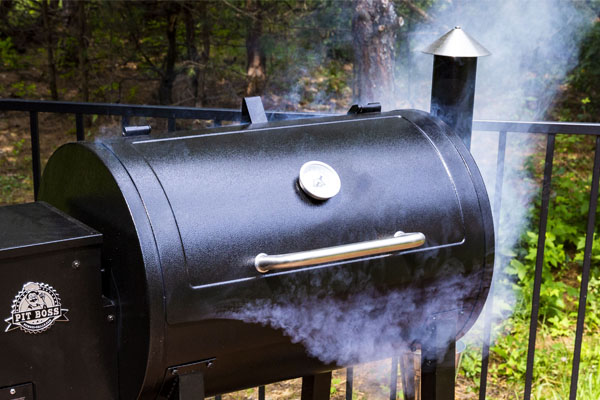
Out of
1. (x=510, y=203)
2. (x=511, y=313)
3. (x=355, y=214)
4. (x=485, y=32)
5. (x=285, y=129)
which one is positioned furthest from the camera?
(x=510, y=203)

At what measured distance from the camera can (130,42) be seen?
743 centimetres

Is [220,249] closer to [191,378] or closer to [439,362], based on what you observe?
[191,378]

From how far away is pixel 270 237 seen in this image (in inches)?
57.7

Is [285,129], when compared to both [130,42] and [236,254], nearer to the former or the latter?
[236,254]

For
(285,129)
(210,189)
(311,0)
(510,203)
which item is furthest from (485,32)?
(311,0)

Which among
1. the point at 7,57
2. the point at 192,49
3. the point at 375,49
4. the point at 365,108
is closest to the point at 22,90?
the point at 7,57

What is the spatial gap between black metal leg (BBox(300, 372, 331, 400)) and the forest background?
10.2ft

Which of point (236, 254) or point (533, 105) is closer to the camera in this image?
point (236, 254)

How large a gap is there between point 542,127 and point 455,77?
36cm

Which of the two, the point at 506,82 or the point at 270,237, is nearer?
the point at 270,237

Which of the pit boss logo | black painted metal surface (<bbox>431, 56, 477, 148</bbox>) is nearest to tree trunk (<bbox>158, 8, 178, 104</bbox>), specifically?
black painted metal surface (<bbox>431, 56, 477, 148</bbox>)

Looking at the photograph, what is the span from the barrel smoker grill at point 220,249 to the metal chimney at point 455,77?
0.71ft

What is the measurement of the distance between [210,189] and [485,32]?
6.74 feet

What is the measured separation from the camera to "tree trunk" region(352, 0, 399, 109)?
4418mm
